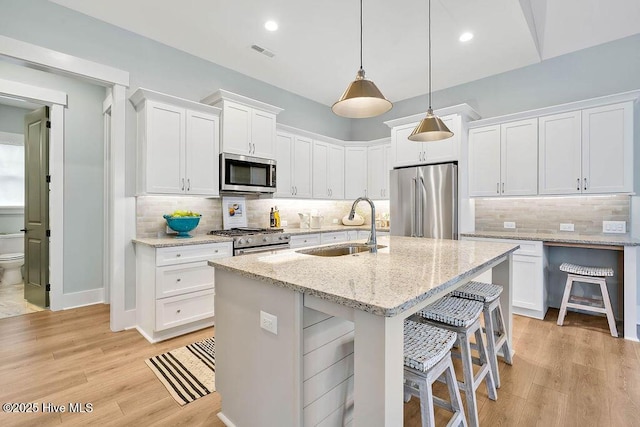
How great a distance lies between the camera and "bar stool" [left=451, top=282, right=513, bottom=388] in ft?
6.90

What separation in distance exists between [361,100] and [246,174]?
6.77 feet

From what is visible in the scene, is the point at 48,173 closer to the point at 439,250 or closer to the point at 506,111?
the point at 439,250

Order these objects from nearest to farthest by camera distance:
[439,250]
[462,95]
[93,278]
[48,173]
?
[439,250]
[48,173]
[93,278]
[462,95]

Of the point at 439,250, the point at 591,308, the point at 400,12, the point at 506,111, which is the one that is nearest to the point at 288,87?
the point at 400,12

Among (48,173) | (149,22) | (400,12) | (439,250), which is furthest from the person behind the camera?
(48,173)

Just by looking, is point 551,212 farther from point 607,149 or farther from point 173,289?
point 173,289

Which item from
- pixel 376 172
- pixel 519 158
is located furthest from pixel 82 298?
pixel 519 158

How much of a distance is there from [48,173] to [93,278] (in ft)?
4.60

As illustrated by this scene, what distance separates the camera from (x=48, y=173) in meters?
3.66

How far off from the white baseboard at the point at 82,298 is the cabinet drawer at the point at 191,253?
198cm

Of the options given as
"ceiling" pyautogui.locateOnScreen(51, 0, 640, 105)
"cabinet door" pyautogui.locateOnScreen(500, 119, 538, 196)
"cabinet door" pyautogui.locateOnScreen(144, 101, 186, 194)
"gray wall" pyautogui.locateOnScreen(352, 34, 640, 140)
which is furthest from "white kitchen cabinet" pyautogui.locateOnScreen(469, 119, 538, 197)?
"cabinet door" pyautogui.locateOnScreen(144, 101, 186, 194)

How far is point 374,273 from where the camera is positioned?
146cm

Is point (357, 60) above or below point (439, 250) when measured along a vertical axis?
above

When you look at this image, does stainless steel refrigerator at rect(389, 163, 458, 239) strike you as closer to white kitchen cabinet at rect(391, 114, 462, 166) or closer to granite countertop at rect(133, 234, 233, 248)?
white kitchen cabinet at rect(391, 114, 462, 166)
